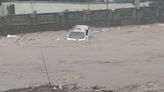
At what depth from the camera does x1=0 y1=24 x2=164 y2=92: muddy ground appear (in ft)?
68.7

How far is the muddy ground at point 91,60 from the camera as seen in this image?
2094cm

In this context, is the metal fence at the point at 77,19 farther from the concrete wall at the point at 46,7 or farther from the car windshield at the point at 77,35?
the car windshield at the point at 77,35

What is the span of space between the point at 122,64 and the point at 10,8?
35455 millimetres

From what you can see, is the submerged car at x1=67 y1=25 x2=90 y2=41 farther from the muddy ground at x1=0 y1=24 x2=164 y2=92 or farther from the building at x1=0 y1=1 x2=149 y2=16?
the building at x1=0 y1=1 x2=149 y2=16

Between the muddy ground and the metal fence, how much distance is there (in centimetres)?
190

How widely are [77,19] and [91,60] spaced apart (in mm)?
26532

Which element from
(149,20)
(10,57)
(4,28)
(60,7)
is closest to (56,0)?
(60,7)

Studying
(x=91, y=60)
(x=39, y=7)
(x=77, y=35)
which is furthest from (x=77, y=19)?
(x=91, y=60)

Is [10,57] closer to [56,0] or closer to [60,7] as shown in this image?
[60,7]

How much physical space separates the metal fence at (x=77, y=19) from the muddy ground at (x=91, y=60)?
1902 mm

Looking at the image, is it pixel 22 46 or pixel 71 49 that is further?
pixel 22 46

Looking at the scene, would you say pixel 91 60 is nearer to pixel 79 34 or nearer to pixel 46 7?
pixel 79 34

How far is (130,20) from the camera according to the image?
196ft

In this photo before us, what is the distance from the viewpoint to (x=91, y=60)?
1187 inches
